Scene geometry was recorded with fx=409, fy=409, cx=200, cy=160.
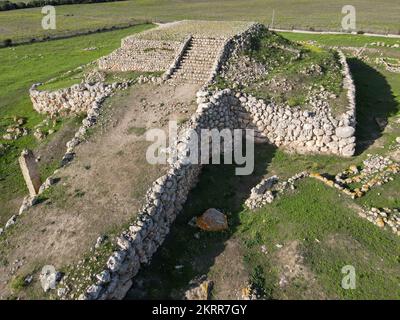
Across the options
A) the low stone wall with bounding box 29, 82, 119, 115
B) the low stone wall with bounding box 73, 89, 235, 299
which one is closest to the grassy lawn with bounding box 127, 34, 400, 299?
the low stone wall with bounding box 73, 89, 235, 299

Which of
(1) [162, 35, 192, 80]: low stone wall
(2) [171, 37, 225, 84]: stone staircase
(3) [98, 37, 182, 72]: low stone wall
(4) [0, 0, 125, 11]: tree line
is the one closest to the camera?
(2) [171, 37, 225, 84]: stone staircase

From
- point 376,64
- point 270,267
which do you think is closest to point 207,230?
point 270,267

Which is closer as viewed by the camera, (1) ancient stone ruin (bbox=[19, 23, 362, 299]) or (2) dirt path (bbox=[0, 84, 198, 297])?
(2) dirt path (bbox=[0, 84, 198, 297])

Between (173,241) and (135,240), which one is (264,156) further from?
(135,240)

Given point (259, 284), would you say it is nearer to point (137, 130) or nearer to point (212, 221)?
point (212, 221)
